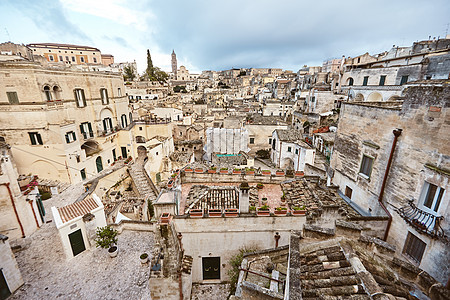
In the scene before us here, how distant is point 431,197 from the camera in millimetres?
8703

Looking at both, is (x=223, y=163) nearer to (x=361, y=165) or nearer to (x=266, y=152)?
(x=266, y=152)

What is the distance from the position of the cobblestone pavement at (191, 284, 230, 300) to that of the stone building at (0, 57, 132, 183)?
18781mm

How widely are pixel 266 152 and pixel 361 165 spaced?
70.8ft

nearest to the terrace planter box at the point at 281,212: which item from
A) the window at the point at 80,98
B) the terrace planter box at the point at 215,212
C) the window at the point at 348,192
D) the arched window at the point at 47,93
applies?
the terrace planter box at the point at 215,212

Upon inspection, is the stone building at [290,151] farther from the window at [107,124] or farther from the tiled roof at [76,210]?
the window at [107,124]

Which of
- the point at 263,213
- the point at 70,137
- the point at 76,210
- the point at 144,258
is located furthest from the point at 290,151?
the point at 70,137

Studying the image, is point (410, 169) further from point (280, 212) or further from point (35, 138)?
point (35, 138)

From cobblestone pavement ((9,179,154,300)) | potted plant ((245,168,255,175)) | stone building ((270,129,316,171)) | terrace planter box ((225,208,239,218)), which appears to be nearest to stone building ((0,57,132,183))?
cobblestone pavement ((9,179,154,300))

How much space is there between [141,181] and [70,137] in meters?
8.92

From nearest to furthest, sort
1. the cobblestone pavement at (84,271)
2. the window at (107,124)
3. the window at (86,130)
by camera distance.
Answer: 1. the cobblestone pavement at (84,271)
2. the window at (86,130)
3. the window at (107,124)

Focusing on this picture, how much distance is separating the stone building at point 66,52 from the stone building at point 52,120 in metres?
71.0

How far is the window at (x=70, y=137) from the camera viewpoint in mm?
21530

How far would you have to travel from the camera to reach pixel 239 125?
3253 centimetres

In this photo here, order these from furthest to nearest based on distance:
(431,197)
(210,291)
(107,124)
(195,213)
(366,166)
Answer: (107,124) < (366,166) < (210,291) < (195,213) < (431,197)
